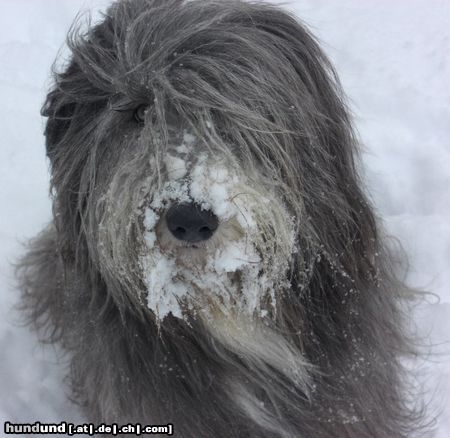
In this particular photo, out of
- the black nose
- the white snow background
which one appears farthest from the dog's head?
→ the white snow background

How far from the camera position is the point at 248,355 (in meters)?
1.76

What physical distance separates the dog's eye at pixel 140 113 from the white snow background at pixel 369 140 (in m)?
1.01

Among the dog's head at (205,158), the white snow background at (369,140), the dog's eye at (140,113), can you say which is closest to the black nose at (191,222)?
the dog's head at (205,158)

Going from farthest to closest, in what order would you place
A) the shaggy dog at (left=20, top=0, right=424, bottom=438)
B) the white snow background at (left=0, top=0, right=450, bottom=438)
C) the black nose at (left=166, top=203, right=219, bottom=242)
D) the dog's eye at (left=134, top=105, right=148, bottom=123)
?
the white snow background at (left=0, top=0, right=450, bottom=438) < the dog's eye at (left=134, top=105, right=148, bottom=123) < the shaggy dog at (left=20, top=0, right=424, bottom=438) < the black nose at (left=166, top=203, right=219, bottom=242)

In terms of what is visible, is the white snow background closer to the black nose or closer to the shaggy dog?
the shaggy dog

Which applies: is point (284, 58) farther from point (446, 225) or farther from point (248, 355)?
point (446, 225)

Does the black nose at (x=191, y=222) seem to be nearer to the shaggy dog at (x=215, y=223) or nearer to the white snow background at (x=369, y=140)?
the shaggy dog at (x=215, y=223)

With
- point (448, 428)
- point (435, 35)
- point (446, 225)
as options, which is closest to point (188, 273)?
point (448, 428)

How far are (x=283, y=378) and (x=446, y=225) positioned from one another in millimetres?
1343

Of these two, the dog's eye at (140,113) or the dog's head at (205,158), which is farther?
the dog's eye at (140,113)

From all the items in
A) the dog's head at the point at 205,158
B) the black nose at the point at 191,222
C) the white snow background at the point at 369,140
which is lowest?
the black nose at the point at 191,222

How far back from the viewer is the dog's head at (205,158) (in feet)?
4.72

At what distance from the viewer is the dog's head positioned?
1.44m

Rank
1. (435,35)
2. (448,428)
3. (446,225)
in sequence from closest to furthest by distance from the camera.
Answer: (448,428) < (446,225) < (435,35)
